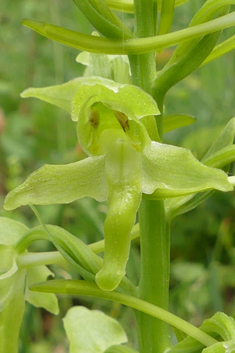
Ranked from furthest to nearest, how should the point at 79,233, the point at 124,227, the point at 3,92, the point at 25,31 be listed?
the point at 25,31, the point at 3,92, the point at 79,233, the point at 124,227

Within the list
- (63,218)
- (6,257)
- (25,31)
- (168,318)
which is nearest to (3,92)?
(25,31)

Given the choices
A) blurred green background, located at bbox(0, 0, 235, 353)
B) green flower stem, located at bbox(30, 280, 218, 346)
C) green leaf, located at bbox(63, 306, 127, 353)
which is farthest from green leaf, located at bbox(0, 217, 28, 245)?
blurred green background, located at bbox(0, 0, 235, 353)

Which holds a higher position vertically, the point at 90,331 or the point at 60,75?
the point at 60,75

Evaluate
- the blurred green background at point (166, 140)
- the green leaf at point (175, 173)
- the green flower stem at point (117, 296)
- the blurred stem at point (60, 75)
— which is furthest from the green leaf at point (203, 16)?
the blurred stem at point (60, 75)

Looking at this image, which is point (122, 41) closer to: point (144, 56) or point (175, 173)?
point (144, 56)

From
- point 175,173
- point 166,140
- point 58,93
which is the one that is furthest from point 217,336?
point 166,140

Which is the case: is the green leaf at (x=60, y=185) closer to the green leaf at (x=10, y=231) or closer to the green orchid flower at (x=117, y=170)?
the green orchid flower at (x=117, y=170)

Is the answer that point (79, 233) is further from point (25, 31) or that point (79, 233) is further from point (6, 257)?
point (25, 31)
